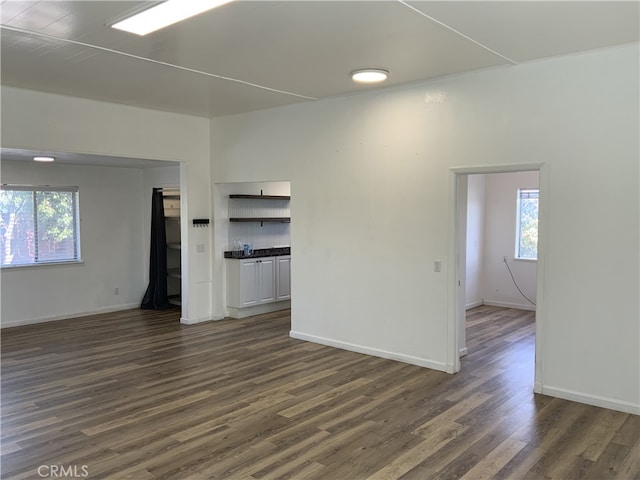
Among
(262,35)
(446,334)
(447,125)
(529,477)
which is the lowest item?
(529,477)

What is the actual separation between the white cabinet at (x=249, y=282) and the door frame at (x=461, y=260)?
3130mm

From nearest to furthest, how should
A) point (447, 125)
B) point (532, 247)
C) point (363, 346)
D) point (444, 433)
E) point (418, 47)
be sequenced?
1. point (444, 433)
2. point (418, 47)
3. point (447, 125)
4. point (363, 346)
5. point (532, 247)

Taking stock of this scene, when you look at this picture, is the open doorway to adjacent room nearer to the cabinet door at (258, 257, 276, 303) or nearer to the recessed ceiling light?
the cabinet door at (258, 257, 276, 303)

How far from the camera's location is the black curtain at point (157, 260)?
26.2 feet

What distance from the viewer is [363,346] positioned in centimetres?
545

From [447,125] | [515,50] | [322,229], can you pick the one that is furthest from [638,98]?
[322,229]

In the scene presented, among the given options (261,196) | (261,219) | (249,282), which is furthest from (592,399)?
(261,196)

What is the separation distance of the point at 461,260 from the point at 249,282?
10.6ft

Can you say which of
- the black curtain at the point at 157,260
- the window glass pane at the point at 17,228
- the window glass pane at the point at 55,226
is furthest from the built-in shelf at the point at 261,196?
the window glass pane at the point at 17,228

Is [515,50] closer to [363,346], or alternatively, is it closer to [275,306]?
[363,346]

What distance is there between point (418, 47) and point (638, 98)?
1.63 metres

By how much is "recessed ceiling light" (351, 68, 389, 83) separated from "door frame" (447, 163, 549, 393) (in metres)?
1.06

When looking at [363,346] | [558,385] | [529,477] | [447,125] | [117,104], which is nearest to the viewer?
[529,477]

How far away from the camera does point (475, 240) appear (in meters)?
7.88
